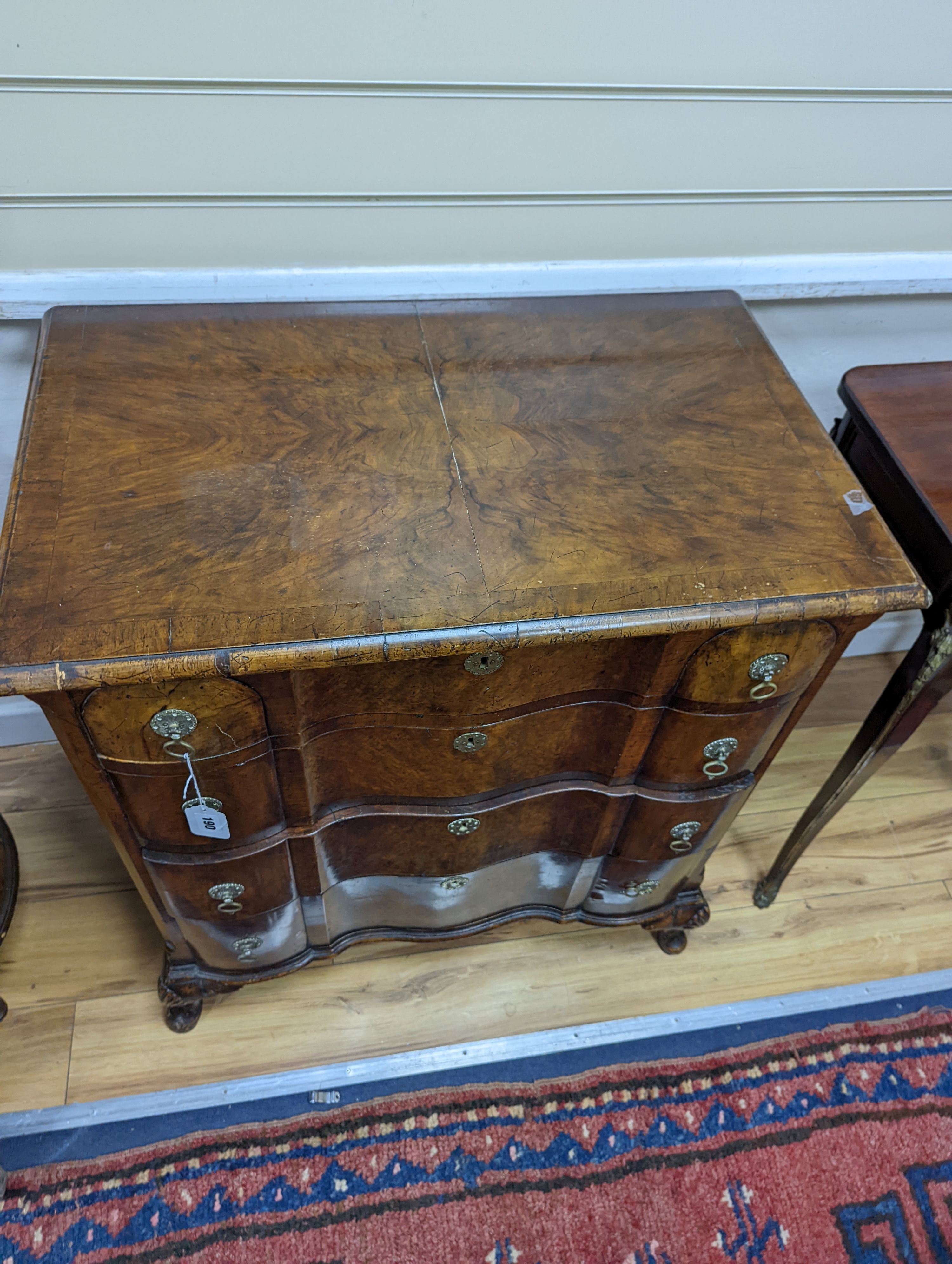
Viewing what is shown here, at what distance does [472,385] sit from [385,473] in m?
0.19

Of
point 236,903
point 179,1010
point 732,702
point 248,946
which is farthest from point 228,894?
point 732,702

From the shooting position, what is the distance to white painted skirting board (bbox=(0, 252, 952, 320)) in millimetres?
1089

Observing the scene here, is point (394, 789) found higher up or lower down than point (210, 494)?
lower down

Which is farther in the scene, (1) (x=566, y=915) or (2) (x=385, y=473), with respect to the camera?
(1) (x=566, y=915)

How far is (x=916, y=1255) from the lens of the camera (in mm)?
1253

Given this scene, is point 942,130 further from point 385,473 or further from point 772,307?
point 385,473

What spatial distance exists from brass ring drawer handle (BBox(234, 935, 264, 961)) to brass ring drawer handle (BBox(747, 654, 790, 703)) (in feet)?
2.48

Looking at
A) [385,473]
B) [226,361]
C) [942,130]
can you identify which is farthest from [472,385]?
[942,130]

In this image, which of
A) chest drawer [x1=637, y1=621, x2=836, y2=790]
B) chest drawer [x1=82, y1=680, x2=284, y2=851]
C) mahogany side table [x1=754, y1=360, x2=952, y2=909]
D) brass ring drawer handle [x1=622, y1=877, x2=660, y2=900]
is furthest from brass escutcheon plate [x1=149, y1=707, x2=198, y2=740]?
mahogany side table [x1=754, y1=360, x2=952, y2=909]

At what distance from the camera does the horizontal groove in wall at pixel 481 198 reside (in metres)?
1.04

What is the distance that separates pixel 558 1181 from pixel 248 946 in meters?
0.60

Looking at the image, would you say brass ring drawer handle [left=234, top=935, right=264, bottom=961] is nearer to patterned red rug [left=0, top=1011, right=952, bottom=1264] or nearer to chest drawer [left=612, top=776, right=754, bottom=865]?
patterned red rug [left=0, top=1011, right=952, bottom=1264]

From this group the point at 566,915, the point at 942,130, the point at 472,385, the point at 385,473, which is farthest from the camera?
the point at 566,915

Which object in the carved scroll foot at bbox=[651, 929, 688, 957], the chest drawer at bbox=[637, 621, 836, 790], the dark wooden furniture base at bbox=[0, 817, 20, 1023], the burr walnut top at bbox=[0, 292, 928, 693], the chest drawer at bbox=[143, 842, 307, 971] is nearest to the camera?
the burr walnut top at bbox=[0, 292, 928, 693]
